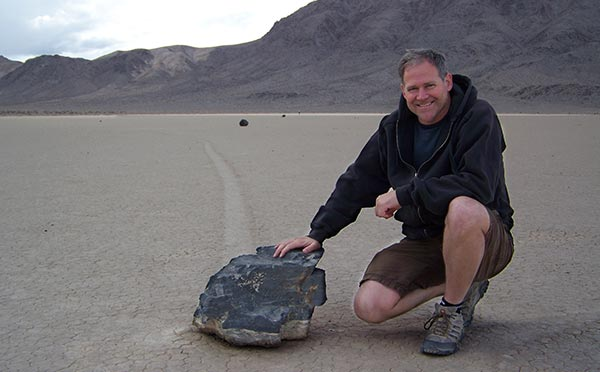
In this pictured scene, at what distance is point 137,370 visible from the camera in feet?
11.2

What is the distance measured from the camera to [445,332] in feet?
11.6

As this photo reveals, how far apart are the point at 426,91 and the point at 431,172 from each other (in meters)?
0.40

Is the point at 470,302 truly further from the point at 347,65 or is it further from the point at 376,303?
the point at 347,65

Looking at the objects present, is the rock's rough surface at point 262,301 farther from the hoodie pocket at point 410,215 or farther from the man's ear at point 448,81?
the man's ear at point 448,81

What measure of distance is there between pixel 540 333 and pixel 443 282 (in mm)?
558

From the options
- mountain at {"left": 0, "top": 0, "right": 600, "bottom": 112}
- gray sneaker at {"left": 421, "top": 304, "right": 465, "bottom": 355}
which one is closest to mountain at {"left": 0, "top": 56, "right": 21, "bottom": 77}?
mountain at {"left": 0, "top": 0, "right": 600, "bottom": 112}

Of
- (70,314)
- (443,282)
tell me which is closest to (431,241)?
(443,282)

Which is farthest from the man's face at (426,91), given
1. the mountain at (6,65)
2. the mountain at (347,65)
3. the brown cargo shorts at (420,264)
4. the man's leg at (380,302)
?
the mountain at (6,65)

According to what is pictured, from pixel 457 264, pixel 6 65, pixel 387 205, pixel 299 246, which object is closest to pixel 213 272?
pixel 299 246

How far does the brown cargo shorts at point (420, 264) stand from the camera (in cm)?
361

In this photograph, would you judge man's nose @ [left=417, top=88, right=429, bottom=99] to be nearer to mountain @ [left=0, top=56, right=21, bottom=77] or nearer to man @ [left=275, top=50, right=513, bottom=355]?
man @ [left=275, top=50, right=513, bottom=355]

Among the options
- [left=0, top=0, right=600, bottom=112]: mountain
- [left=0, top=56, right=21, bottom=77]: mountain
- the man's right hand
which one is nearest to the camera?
the man's right hand

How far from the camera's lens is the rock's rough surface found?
3.63 m

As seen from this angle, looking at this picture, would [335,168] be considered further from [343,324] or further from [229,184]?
[343,324]
